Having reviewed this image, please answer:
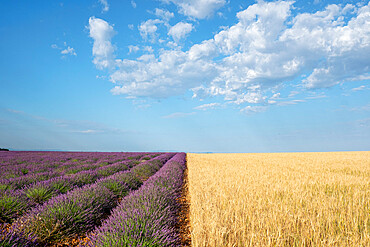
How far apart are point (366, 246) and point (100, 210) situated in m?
4.31

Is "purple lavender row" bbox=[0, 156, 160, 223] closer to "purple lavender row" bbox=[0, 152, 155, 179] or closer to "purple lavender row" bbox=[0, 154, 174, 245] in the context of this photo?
"purple lavender row" bbox=[0, 154, 174, 245]

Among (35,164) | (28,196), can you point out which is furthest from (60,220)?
(35,164)

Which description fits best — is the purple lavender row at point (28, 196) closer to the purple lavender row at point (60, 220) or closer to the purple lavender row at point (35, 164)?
the purple lavender row at point (60, 220)

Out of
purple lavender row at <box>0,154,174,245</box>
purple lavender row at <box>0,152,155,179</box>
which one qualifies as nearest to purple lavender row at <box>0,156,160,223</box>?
purple lavender row at <box>0,154,174,245</box>

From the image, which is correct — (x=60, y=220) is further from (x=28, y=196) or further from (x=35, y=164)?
(x=35, y=164)

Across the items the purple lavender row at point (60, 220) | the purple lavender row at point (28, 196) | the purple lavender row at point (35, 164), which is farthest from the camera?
the purple lavender row at point (35, 164)

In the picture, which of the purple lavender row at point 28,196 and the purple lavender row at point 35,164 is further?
the purple lavender row at point 35,164

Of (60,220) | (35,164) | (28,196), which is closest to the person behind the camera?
(60,220)

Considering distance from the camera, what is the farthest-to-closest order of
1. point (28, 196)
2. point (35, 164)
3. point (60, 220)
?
1. point (35, 164)
2. point (28, 196)
3. point (60, 220)

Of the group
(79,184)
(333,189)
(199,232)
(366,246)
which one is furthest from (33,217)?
(333,189)

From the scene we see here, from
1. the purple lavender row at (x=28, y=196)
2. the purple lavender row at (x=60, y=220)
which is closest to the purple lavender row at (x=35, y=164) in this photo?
the purple lavender row at (x=28, y=196)

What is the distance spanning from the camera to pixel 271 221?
279cm

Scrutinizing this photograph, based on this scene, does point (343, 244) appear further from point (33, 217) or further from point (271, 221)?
point (33, 217)

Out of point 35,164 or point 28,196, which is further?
point 35,164
